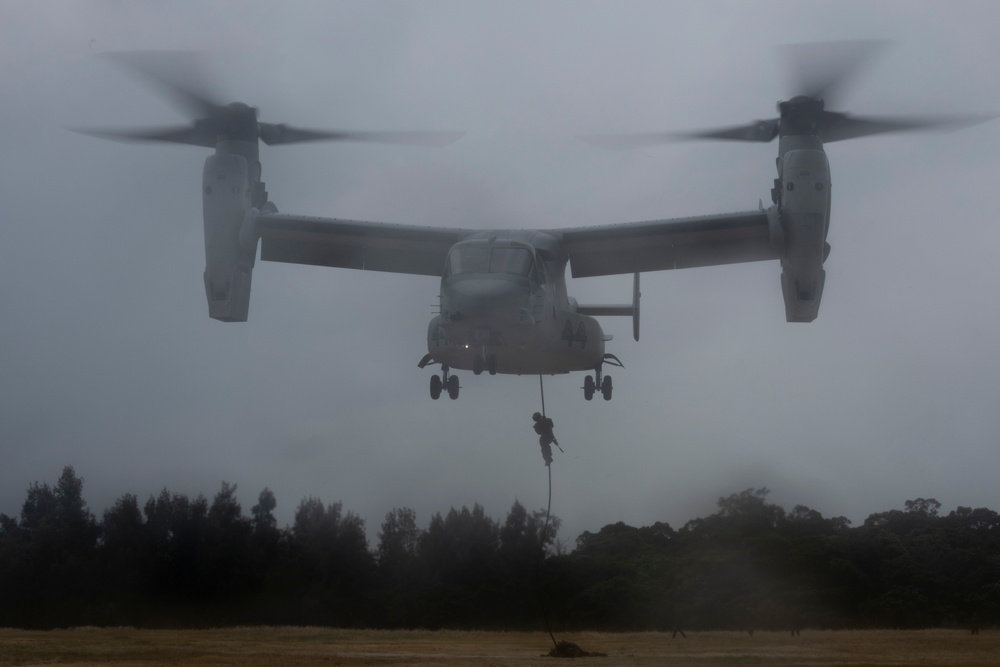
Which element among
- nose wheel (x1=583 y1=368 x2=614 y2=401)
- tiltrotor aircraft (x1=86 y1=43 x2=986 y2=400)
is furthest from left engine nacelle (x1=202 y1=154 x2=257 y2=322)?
nose wheel (x1=583 y1=368 x2=614 y2=401)

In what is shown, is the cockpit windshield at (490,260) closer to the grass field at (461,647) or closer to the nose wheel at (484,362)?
the nose wheel at (484,362)

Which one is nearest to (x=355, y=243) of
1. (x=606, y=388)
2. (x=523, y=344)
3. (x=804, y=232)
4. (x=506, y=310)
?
(x=523, y=344)

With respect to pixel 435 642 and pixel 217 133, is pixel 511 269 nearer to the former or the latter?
pixel 217 133

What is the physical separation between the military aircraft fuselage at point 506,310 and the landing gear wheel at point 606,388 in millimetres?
1776

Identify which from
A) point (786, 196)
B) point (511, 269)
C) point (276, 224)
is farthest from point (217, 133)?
point (786, 196)

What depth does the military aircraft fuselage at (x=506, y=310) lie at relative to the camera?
46.4 ft

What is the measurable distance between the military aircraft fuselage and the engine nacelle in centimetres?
325

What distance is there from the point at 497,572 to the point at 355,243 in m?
9.65

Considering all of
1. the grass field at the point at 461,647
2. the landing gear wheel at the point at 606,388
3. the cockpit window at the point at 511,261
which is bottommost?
the grass field at the point at 461,647

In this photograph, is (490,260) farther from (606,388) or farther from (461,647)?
(461,647)

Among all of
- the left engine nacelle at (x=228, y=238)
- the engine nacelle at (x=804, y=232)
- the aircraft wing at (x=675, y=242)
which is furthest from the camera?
the aircraft wing at (x=675, y=242)

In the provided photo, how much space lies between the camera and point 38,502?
2825 centimetres

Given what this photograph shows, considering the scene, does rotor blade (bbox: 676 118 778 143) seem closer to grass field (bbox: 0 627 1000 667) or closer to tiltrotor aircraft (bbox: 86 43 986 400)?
tiltrotor aircraft (bbox: 86 43 986 400)

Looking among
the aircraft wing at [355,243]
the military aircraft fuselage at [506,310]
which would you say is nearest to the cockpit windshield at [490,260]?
the military aircraft fuselage at [506,310]
